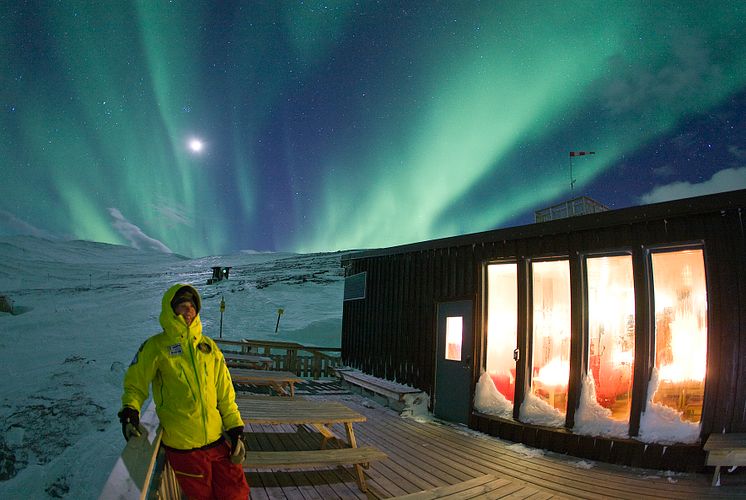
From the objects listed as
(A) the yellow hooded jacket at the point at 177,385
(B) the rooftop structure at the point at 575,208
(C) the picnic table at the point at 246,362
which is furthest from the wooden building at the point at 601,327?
(A) the yellow hooded jacket at the point at 177,385

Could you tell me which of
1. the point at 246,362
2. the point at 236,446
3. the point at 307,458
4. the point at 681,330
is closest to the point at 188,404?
the point at 236,446

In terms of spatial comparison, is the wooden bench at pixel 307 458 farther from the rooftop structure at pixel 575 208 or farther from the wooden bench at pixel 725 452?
the rooftop structure at pixel 575 208

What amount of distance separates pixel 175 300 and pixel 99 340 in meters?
22.5

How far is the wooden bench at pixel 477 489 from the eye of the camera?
10.8 ft

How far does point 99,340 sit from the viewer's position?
1973 centimetres

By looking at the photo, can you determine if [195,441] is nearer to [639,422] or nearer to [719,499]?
[719,499]

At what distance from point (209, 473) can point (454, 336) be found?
5.27 m

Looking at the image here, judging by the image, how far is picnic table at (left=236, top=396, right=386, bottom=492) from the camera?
3328 mm

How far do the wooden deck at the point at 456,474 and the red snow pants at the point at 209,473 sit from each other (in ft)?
3.67

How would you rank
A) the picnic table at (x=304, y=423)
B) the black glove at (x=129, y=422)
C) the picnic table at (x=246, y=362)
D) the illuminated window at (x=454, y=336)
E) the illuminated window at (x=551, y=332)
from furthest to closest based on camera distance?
the picnic table at (x=246, y=362)
the illuminated window at (x=454, y=336)
the illuminated window at (x=551, y=332)
the picnic table at (x=304, y=423)
the black glove at (x=129, y=422)

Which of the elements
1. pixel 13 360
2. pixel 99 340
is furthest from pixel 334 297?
pixel 13 360

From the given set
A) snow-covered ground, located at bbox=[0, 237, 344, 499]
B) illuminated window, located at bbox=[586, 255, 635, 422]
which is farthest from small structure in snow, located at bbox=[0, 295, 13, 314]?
illuminated window, located at bbox=[586, 255, 635, 422]

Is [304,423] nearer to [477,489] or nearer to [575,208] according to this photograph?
[477,489]

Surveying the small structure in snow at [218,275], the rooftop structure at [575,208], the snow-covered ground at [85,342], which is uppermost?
the small structure in snow at [218,275]
